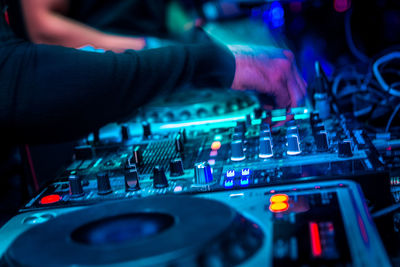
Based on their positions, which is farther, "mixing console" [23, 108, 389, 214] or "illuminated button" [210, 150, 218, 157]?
"illuminated button" [210, 150, 218, 157]

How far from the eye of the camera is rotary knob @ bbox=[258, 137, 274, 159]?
963 millimetres

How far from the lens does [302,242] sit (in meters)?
0.57

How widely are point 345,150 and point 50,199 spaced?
608 mm

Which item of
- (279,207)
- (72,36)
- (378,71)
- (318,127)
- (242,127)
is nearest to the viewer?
(279,207)

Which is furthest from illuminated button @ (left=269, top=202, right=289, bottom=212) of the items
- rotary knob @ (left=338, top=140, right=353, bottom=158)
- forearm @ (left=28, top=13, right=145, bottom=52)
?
forearm @ (left=28, top=13, right=145, bottom=52)

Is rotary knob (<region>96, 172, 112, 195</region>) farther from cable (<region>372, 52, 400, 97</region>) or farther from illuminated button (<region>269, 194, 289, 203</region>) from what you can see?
cable (<region>372, 52, 400, 97</region>)

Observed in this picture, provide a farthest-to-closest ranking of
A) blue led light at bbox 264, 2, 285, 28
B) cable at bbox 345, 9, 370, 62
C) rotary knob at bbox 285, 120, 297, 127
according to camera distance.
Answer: blue led light at bbox 264, 2, 285, 28 → cable at bbox 345, 9, 370, 62 → rotary knob at bbox 285, 120, 297, 127

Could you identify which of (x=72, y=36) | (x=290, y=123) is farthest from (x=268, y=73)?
(x=72, y=36)

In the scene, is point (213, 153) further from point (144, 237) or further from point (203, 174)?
point (144, 237)

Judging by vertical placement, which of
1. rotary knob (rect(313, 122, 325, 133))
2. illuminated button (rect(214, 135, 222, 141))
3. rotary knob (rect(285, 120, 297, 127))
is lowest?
illuminated button (rect(214, 135, 222, 141))

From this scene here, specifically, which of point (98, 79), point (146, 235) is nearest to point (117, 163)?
point (98, 79)

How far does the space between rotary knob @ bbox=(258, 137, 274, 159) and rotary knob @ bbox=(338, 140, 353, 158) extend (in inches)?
5.9

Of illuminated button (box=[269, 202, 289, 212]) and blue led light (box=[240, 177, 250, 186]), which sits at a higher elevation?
blue led light (box=[240, 177, 250, 186])

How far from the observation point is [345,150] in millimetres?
880
